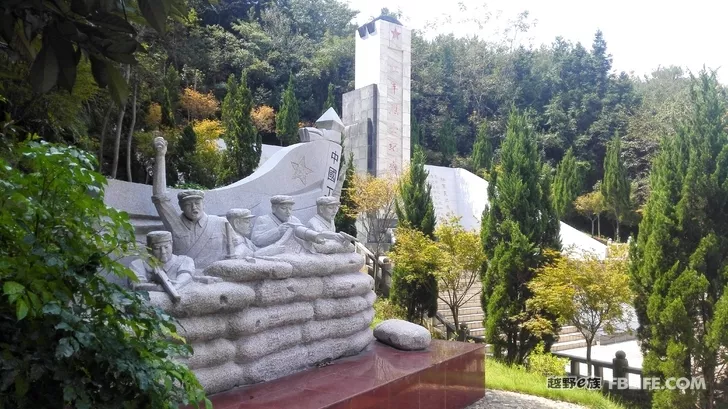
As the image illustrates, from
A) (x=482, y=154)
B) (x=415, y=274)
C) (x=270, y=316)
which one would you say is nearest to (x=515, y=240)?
(x=415, y=274)

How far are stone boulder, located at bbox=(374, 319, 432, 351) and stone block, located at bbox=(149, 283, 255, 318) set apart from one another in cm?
223

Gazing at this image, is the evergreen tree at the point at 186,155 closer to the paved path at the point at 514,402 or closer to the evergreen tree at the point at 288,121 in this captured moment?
the evergreen tree at the point at 288,121

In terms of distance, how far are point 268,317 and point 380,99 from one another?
13.3 m

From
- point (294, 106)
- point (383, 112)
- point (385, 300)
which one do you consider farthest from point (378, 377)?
point (294, 106)

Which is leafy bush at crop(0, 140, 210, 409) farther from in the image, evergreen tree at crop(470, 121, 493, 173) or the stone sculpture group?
evergreen tree at crop(470, 121, 493, 173)

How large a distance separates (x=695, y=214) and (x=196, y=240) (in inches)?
276

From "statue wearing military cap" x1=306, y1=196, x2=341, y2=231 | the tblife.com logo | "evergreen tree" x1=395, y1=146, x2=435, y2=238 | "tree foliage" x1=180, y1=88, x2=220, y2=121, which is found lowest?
the tblife.com logo

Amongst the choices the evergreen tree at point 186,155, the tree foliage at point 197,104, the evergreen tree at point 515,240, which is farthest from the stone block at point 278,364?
the tree foliage at point 197,104

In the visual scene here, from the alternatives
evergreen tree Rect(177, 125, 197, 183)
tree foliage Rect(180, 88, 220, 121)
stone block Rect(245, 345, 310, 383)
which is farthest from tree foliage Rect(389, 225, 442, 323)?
tree foliage Rect(180, 88, 220, 121)

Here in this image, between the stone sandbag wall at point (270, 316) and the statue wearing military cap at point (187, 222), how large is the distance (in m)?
0.32

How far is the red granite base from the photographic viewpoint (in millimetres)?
4160

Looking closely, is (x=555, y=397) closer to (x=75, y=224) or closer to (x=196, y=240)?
(x=196, y=240)

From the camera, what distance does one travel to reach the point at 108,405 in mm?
1956

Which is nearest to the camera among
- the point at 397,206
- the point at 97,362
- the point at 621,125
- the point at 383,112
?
the point at 97,362
